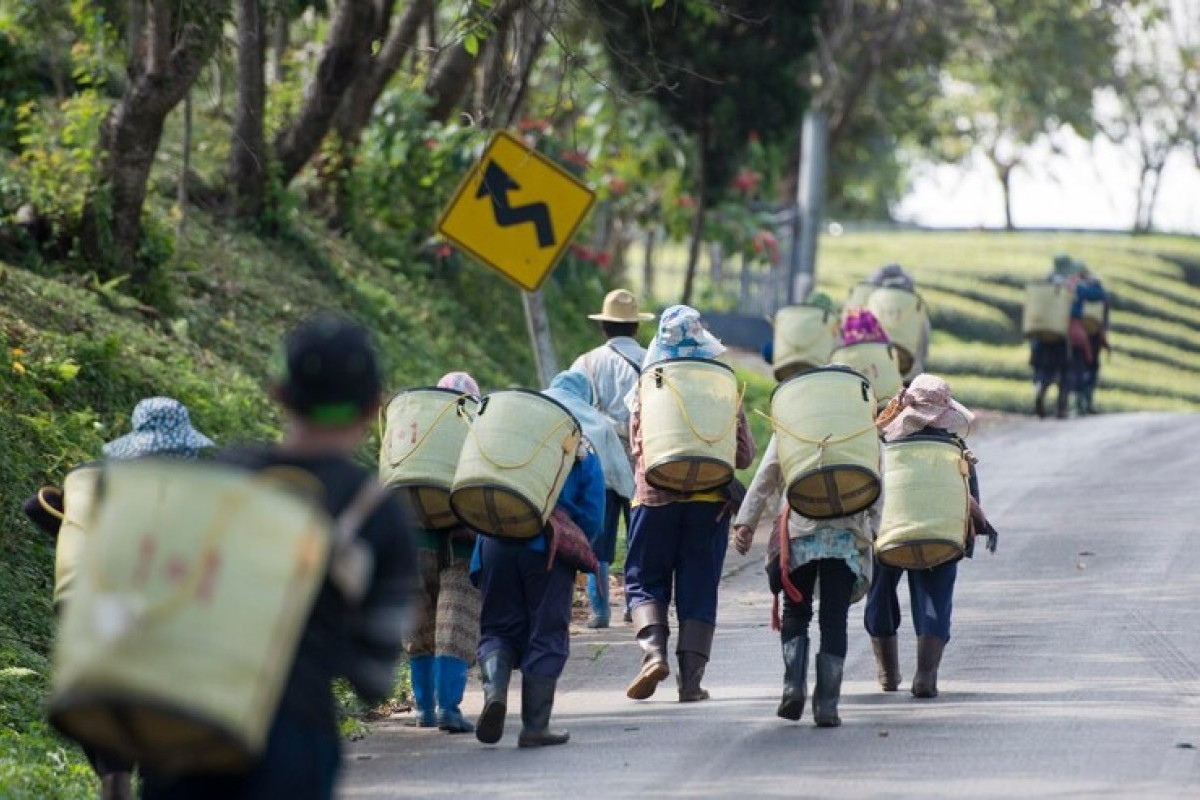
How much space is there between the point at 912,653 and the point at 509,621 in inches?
114

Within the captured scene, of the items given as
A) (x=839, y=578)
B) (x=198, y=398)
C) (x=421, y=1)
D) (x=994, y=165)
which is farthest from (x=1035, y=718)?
(x=994, y=165)

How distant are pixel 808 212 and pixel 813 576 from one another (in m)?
20.7

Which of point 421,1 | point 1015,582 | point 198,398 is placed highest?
point 421,1

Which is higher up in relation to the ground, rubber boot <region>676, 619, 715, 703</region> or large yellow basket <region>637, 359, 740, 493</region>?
large yellow basket <region>637, 359, 740, 493</region>

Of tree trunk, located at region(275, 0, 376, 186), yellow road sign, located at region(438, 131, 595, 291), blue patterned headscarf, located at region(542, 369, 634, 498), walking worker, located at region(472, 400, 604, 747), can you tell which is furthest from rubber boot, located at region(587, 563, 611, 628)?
tree trunk, located at region(275, 0, 376, 186)

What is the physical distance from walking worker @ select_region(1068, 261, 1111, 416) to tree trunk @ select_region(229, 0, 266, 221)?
919cm

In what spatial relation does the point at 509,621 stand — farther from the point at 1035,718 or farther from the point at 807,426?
the point at 1035,718

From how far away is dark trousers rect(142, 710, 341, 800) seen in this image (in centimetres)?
541

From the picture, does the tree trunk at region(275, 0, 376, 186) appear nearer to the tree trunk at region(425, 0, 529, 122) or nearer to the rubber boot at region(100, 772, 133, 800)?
the tree trunk at region(425, 0, 529, 122)

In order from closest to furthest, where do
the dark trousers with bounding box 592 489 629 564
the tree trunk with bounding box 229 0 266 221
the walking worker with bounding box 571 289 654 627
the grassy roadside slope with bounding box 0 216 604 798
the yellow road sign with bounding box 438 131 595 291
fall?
the grassy roadside slope with bounding box 0 216 604 798, the walking worker with bounding box 571 289 654 627, the dark trousers with bounding box 592 489 629 564, the yellow road sign with bounding box 438 131 595 291, the tree trunk with bounding box 229 0 266 221

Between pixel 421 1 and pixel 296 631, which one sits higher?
pixel 421 1

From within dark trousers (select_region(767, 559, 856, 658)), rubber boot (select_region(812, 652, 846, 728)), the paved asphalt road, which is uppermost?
dark trousers (select_region(767, 559, 856, 658))

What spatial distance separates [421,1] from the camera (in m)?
19.2

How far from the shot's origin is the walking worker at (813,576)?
10109 millimetres
